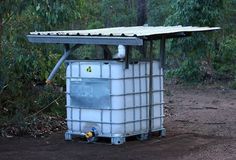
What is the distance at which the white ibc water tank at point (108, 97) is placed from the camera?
9812mm

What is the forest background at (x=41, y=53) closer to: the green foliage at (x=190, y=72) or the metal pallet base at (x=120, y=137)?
the green foliage at (x=190, y=72)

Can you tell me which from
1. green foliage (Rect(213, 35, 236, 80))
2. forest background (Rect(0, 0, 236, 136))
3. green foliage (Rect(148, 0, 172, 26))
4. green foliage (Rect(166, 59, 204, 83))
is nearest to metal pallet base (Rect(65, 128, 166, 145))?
forest background (Rect(0, 0, 236, 136))

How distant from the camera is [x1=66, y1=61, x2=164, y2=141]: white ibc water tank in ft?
32.2

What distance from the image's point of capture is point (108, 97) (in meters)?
9.84

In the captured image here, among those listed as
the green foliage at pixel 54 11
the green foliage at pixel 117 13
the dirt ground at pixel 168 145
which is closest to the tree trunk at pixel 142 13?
the green foliage at pixel 117 13

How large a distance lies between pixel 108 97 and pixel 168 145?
1343mm

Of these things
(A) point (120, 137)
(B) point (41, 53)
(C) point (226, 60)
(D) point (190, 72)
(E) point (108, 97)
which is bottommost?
(A) point (120, 137)

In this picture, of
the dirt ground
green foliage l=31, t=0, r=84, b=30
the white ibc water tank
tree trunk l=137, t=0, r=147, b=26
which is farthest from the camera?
tree trunk l=137, t=0, r=147, b=26

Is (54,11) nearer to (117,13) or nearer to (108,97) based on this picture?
(108,97)

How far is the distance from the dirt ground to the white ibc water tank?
319 millimetres

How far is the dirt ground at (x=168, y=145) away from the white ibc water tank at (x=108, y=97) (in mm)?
319

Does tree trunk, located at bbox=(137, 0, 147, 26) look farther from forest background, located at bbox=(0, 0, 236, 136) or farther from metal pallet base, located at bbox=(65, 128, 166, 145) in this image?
metal pallet base, located at bbox=(65, 128, 166, 145)

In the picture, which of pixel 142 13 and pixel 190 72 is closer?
pixel 190 72

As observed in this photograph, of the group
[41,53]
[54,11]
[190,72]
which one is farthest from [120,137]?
[190,72]
